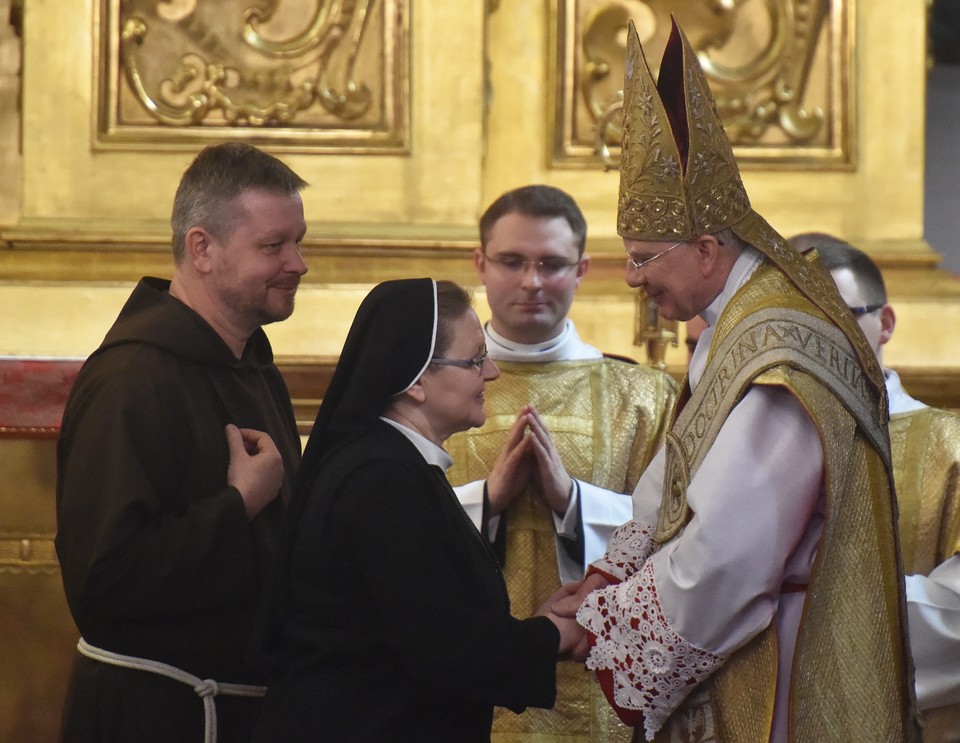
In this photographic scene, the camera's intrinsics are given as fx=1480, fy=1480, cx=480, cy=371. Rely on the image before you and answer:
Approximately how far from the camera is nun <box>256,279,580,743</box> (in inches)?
110

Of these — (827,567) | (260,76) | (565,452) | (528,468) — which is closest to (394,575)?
(827,567)

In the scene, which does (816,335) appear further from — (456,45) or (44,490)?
(456,45)

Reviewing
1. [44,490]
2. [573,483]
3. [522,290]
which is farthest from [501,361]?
[44,490]

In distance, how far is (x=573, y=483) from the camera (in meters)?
4.01

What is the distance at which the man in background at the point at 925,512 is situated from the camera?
12.0 feet

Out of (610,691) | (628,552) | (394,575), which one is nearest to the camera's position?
(394,575)

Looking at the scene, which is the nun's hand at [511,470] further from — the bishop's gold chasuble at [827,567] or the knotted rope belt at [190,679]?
the knotted rope belt at [190,679]

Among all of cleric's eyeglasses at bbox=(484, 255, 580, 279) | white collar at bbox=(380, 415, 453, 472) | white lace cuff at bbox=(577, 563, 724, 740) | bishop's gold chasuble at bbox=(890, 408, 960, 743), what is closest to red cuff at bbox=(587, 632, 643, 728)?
white lace cuff at bbox=(577, 563, 724, 740)

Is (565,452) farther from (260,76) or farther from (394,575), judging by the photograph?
(260,76)

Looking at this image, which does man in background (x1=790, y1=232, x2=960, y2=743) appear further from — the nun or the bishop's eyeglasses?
the nun

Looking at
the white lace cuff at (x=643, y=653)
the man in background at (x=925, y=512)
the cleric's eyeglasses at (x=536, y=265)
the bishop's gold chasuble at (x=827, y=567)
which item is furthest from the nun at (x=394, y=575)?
the cleric's eyeglasses at (x=536, y=265)

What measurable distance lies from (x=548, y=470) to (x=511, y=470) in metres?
0.10

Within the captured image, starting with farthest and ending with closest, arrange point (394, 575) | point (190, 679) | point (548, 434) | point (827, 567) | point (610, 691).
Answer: point (548, 434), point (190, 679), point (610, 691), point (827, 567), point (394, 575)

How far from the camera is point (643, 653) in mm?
2904
